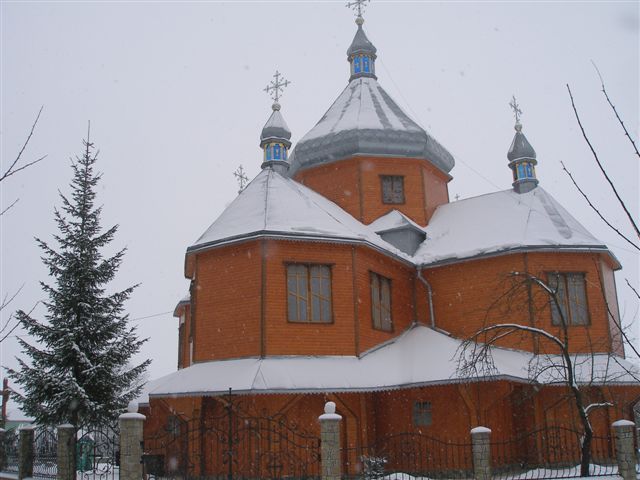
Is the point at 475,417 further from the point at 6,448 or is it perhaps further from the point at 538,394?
the point at 6,448

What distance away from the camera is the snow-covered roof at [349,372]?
40.8 feet

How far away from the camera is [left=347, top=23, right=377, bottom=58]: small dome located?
2133 centimetres

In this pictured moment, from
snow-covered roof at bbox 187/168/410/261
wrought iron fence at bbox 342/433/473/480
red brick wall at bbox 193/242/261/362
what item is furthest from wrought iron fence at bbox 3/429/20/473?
wrought iron fence at bbox 342/433/473/480

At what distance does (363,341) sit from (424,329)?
221cm

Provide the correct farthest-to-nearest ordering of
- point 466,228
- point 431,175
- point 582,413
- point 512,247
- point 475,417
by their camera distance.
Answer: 1. point 431,175
2. point 466,228
3. point 512,247
4. point 475,417
5. point 582,413

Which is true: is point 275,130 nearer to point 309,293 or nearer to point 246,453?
point 309,293

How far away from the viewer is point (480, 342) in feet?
48.3

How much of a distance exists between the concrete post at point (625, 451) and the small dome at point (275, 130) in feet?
36.8

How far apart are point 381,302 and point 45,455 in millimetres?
7666

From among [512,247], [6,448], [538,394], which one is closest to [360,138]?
[512,247]

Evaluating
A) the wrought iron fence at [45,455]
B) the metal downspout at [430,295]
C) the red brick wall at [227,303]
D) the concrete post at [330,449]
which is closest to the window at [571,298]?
the metal downspout at [430,295]

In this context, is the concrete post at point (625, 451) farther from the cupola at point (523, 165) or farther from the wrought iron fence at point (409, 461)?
the cupola at point (523, 165)

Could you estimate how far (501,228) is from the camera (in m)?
16.2

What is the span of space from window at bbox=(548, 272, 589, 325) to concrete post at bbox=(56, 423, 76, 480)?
1031cm
